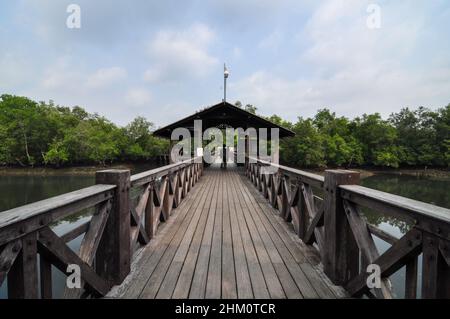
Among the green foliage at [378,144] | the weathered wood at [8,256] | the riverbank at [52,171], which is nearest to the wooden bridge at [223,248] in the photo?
the weathered wood at [8,256]

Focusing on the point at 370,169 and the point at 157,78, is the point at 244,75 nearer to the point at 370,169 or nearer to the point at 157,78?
the point at 157,78

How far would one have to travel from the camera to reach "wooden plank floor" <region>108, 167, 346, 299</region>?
5.41 feet

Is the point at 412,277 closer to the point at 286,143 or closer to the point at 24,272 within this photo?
the point at 24,272

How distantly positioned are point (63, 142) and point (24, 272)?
105 ft

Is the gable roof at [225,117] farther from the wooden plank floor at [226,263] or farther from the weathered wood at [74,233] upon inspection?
the weathered wood at [74,233]

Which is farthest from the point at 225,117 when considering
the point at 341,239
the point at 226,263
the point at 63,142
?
the point at 63,142

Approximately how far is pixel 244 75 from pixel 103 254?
118ft

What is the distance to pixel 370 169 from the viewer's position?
29.5 m

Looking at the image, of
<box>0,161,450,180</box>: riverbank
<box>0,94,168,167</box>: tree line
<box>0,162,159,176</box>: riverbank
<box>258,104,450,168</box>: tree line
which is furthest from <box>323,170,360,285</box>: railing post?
<box>0,94,168,167</box>: tree line

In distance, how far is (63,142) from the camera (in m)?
26.5

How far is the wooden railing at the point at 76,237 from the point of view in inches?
35.2

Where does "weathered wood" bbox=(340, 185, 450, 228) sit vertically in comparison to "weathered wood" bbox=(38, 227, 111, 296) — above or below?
above

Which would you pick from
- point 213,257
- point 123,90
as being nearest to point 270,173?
point 213,257

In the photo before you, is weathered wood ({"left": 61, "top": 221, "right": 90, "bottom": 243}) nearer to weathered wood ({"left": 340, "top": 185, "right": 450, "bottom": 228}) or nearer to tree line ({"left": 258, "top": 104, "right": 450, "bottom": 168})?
weathered wood ({"left": 340, "top": 185, "right": 450, "bottom": 228})
